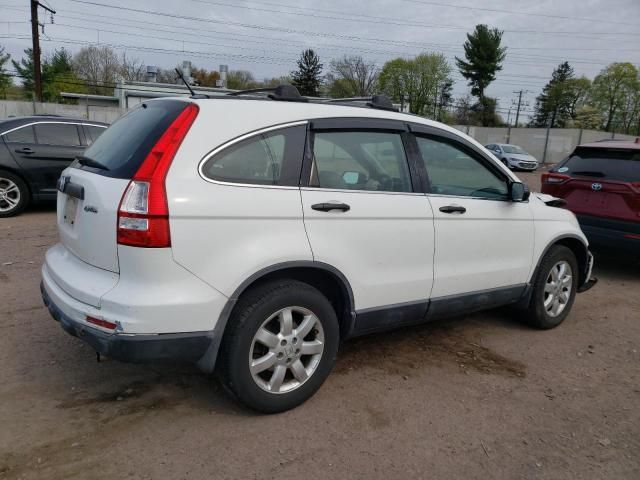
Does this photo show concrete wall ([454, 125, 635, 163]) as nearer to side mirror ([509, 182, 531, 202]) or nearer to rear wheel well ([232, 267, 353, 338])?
side mirror ([509, 182, 531, 202])

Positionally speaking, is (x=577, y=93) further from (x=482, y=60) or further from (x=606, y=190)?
(x=606, y=190)

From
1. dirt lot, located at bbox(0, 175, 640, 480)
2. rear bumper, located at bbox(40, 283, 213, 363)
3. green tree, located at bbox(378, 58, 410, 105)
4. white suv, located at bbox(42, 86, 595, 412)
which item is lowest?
dirt lot, located at bbox(0, 175, 640, 480)

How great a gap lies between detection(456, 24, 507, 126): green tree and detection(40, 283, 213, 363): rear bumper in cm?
7108

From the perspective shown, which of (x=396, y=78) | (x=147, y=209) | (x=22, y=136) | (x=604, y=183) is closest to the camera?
(x=147, y=209)

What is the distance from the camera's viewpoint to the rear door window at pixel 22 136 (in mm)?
8312

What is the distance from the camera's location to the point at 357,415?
10.0 ft

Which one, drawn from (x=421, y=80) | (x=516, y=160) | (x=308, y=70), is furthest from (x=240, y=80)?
(x=516, y=160)

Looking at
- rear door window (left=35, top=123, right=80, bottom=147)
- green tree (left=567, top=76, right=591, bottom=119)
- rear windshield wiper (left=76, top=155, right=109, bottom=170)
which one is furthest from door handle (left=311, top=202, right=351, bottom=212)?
green tree (left=567, top=76, right=591, bottom=119)

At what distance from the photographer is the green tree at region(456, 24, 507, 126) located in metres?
67.2

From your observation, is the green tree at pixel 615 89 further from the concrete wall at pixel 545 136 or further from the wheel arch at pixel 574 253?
the wheel arch at pixel 574 253

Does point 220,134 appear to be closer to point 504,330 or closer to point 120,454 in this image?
point 120,454

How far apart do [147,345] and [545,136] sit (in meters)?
41.4

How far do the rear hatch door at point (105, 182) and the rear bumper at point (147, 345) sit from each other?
33 centimetres

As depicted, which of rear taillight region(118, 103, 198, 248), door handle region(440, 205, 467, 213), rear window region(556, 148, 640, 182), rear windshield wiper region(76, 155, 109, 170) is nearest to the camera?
rear taillight region(118, 103, 198, 248)
